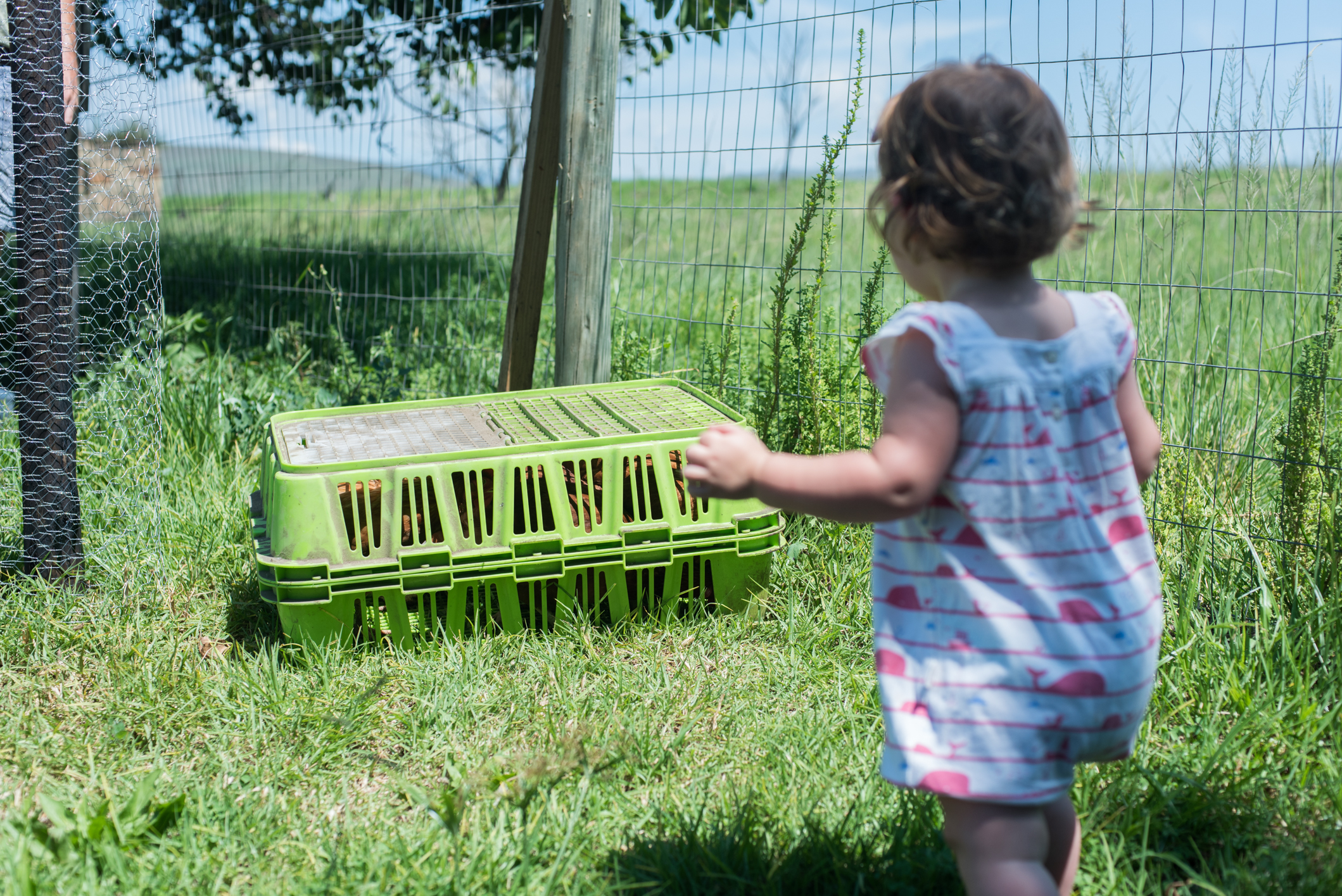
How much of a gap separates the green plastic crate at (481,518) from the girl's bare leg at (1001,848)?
3.80 feet

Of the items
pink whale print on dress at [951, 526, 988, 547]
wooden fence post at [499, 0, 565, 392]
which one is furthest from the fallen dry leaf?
pink whale print on dress at [951, 526, 988, 547]

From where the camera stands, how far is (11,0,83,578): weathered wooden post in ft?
7.66

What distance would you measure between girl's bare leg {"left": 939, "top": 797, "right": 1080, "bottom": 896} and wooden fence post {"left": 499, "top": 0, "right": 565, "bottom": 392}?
7.69 feet

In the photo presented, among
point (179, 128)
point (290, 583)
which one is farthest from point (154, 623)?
point (179, 128)

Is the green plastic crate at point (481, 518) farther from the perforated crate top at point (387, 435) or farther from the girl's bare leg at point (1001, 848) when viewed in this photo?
the girl's bare leg at point (1001, 848)

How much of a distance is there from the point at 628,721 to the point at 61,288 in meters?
1.73

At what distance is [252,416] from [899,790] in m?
2.78

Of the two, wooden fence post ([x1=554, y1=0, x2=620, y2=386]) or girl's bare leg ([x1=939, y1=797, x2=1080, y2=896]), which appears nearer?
girl's bare leg ([x1=939, y1=797, x2=1080, y2=896])

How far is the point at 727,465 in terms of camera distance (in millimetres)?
1168

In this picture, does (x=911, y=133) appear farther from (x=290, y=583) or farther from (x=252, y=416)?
(x=252, y=416)

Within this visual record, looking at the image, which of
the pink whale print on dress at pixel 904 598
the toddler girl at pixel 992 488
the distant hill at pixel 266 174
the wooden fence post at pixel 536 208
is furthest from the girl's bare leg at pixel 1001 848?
the distant hill at pixel 266 174

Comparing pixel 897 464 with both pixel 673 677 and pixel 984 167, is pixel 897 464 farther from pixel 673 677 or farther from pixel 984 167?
pixel 673 677

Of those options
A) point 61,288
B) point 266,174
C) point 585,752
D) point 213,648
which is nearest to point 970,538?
point 585,752

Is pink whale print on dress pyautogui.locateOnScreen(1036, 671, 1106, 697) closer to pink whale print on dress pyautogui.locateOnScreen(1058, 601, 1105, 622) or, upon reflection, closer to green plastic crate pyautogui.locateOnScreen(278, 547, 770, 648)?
pink whale print on dress pyautogui.locateOnScreen(1058, 601, 1105, 622)
